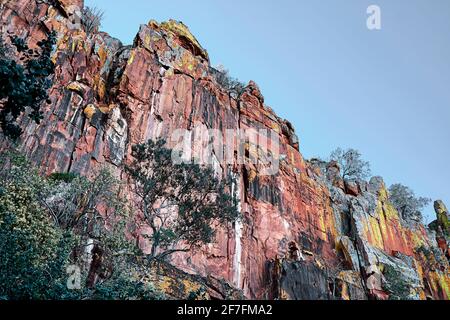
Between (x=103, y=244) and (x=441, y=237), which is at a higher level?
(x=441, y=237)

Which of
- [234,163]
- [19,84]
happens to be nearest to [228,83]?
[234,163]

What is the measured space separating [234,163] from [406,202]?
143ft

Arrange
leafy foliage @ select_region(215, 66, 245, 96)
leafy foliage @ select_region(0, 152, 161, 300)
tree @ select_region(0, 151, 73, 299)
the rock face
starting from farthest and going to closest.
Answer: leafy foliage @ select_region(215, 66, 245, 96) → the rock face → leafy foliage @ select_region(0, 152, 161, 300) → tree @ select_region(0, 151, 73, 299)

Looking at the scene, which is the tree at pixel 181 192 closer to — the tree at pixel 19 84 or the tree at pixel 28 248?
the tree at pixel 28 248

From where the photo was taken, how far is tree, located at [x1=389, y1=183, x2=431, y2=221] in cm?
7212

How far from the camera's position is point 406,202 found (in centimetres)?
7400

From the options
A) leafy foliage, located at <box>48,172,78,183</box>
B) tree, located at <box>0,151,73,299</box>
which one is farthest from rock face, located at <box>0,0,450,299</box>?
tree, located at <box>0,151,73,299</box>

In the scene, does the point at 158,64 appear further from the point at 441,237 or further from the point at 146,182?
the point at 441,237

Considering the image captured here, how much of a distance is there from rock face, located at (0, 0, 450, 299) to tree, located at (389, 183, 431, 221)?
10351mm

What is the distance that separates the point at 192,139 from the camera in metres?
43.0

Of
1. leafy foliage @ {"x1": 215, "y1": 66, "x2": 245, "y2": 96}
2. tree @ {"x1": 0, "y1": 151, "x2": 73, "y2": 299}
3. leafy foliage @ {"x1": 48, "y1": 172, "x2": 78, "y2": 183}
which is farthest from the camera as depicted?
leafy foliage @ {"x1": 215, "y1": 66, "x2": 245, "y2": 96}

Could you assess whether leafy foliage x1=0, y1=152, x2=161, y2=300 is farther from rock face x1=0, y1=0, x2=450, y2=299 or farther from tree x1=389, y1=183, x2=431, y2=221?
tree x1=389, y1=183, x2=431, y2=221
